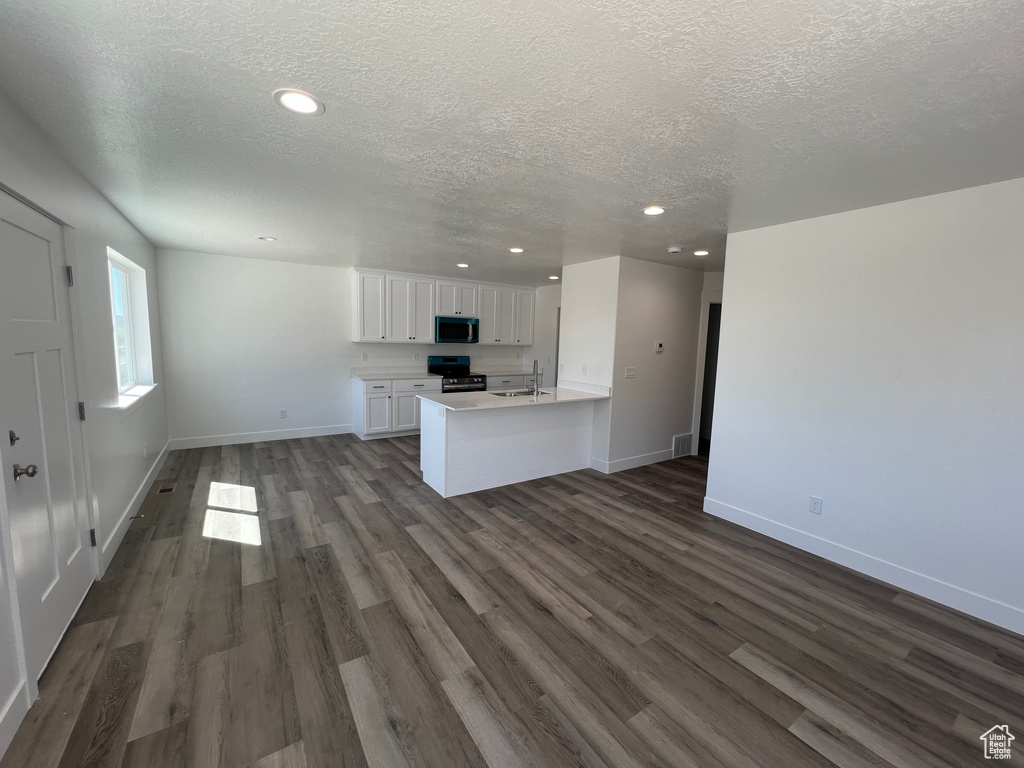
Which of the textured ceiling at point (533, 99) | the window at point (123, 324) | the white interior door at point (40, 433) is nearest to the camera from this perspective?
the textured ceiling at point (533, 99)

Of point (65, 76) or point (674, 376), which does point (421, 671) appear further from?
point (674, 376)

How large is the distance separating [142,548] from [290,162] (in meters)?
2.75

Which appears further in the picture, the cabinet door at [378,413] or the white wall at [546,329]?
the white wall at [546,329]

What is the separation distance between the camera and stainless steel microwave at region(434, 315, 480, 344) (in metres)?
6.29

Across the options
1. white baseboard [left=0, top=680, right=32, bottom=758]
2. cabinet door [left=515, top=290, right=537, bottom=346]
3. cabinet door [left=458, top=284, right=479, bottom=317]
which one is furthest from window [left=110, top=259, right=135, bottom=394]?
cabinet door [left=515, top=290, right=537, bottom=346]

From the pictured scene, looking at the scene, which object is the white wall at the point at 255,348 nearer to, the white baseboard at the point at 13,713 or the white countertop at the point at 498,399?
the white countertop at the point at 498,399

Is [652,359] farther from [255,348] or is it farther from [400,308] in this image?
[255,348]

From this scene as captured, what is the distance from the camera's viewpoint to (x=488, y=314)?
6.77 metres

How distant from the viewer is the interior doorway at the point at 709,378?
5715mm

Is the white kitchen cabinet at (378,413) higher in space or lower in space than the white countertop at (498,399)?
lower

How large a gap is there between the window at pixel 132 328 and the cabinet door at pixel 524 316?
4.75m

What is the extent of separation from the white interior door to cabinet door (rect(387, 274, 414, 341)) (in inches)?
150

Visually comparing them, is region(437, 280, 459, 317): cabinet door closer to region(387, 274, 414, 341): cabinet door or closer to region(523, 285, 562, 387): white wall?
region(387, 274, 414, 341): cabinet door

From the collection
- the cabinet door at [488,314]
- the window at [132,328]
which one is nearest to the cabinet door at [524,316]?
the cabinet door at [488,314]
